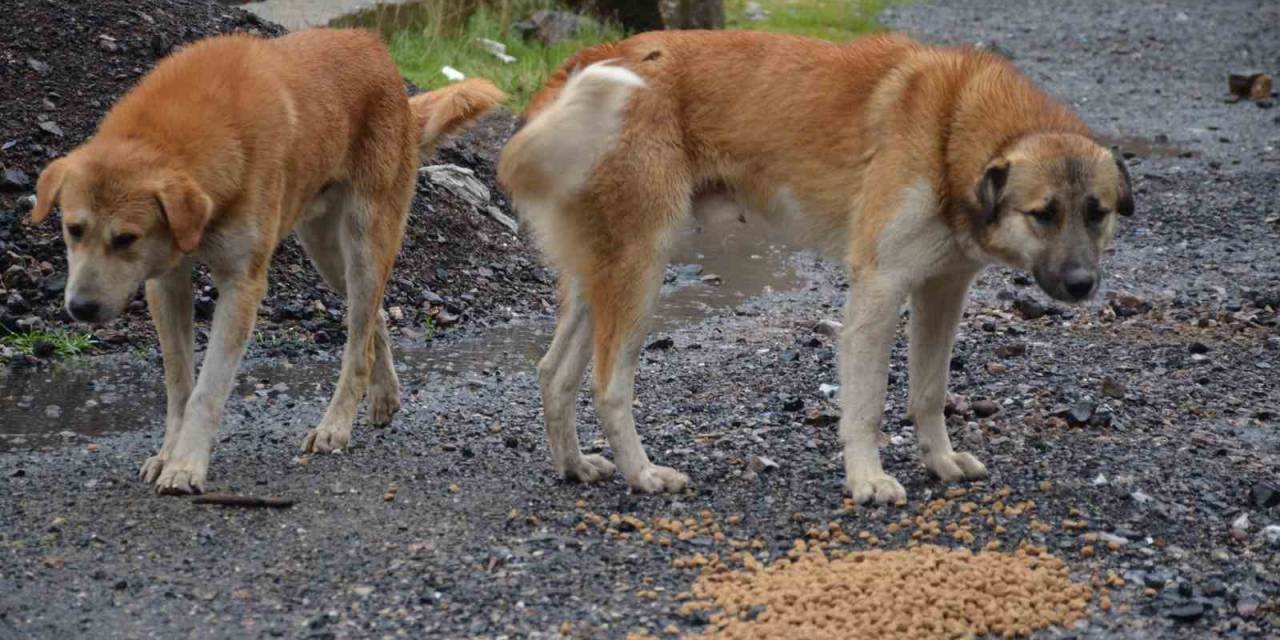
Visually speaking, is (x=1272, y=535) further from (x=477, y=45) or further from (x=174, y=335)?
(x=477, y=45)

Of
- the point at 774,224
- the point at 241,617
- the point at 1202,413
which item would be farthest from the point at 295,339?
the point at 1202,413

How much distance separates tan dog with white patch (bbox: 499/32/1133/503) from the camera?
5699 millimetres

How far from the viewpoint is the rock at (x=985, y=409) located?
273 inches

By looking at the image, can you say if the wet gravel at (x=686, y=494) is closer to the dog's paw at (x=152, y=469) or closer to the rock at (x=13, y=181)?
the dog's paw at (x=152, y=469)

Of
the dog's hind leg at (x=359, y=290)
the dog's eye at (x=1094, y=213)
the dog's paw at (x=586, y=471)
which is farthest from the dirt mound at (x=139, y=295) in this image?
the dog's eye at (x=1094, y=213)

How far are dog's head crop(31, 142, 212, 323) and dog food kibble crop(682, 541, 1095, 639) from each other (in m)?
2.27

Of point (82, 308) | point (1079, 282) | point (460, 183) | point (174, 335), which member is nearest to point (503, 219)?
point (460, 183)

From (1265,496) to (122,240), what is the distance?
13.6 feet

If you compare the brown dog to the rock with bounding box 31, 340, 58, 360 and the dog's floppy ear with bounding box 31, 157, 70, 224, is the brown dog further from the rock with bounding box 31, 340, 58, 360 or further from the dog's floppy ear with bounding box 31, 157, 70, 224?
the rock with bounding box 31, 340, 58, 360

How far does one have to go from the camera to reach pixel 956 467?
6043mm

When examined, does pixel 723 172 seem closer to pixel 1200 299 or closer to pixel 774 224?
pixel 774 224

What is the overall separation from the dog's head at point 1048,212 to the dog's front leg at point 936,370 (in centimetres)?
41

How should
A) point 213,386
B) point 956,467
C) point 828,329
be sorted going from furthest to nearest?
point 828,329, point 956,467, point 213,386

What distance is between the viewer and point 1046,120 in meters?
5.93
